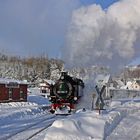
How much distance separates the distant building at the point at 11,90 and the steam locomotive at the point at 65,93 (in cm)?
1365

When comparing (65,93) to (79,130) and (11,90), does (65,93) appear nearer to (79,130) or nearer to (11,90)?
(79,130)

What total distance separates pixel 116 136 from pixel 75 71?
17.6 meters

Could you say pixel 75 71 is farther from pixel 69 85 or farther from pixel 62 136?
pixel 62 136

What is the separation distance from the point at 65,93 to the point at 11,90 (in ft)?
53.0

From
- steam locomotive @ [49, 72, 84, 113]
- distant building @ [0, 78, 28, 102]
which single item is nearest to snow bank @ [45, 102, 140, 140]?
steam locomotive @ [49, 72, 84, 113]

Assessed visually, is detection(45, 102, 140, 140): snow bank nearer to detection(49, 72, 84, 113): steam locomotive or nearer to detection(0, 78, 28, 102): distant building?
detection(49, 72, 84, 113): steam locomotive

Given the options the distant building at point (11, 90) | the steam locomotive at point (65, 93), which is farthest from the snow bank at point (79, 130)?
the distant building at point (11, 90)

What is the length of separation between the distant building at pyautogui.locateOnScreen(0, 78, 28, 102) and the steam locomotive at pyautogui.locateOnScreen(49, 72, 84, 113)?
1365cm

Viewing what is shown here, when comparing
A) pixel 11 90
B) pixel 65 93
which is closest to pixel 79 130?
pixel 65 93

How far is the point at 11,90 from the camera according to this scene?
43344mm

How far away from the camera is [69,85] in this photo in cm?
2831

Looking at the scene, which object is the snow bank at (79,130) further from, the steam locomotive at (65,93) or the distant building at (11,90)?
the distant building at (11,90)

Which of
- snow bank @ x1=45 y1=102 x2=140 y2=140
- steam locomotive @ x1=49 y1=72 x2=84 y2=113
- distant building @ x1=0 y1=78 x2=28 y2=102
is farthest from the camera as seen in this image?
distant building @ x1=0 y1=78 x2=28 y2=102

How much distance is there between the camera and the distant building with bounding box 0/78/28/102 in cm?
4141
